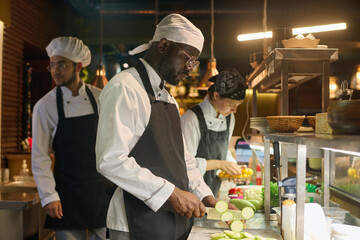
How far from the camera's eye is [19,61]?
5.95m

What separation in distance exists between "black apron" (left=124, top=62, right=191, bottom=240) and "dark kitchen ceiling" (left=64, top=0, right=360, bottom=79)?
6.13 metres

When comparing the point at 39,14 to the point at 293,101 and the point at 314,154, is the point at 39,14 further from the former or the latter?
the point at 293,101

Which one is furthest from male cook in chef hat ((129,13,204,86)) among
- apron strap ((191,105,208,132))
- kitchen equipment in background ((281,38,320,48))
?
apron strap ((191,105,208,132))

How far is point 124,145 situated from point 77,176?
→ 118 cm

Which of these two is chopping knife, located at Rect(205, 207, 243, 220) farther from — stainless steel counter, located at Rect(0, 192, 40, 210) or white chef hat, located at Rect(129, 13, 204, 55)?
stainless steel counter, located at Rect(0, 192, 40, 210)

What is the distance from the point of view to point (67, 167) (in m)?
2.89

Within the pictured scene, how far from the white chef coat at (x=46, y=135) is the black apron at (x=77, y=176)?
5 cm

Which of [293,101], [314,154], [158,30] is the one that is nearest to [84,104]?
[158,30]

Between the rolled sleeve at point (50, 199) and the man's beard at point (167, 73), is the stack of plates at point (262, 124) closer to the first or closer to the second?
the man's beard at point (167, 73)

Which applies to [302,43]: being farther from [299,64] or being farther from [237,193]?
[237,193]

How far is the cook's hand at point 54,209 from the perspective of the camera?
9.09ft

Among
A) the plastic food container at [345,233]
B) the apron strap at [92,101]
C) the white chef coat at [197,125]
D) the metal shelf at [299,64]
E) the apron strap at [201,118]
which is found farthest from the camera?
the apron strap at [201,118]

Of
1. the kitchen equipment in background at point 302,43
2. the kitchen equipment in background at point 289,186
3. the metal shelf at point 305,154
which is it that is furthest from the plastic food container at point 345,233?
the kitchen equipment in background at point 302,43

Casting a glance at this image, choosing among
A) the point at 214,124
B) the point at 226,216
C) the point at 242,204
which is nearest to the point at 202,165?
the point at 214,124
